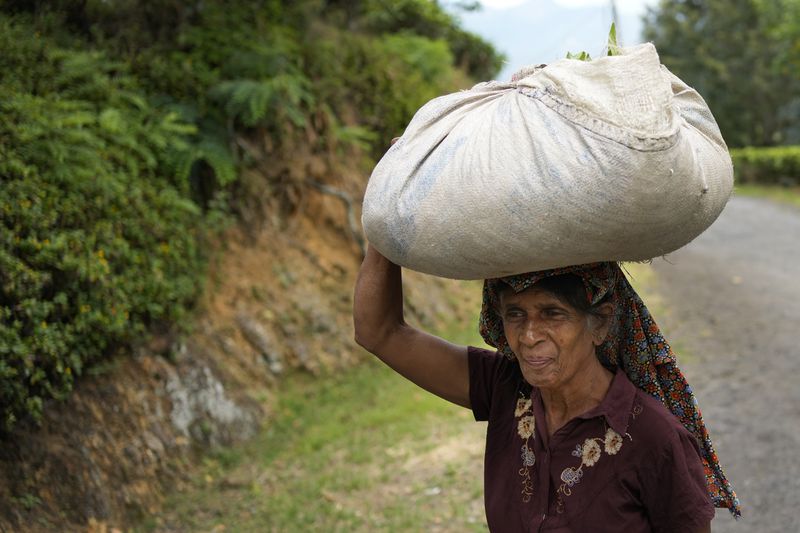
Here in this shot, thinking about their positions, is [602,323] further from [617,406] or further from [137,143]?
[137,143]

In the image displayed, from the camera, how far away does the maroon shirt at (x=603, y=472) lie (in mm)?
1766

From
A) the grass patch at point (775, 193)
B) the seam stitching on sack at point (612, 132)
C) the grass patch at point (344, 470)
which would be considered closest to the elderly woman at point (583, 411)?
the seam stitching on sack at point (612, 132)

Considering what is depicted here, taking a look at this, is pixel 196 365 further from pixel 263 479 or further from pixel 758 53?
pixel 758 53

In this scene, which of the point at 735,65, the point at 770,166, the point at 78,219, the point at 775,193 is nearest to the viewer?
the point at 78,219

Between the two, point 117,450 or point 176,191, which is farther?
point 176,191

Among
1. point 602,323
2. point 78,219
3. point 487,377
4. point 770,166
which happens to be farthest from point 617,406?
point 770,166

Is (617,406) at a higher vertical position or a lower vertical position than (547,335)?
lower

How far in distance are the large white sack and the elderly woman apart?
24 centimetres

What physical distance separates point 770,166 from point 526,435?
964 inches

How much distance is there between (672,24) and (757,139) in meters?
6.13

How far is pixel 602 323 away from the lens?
1925 millimetres

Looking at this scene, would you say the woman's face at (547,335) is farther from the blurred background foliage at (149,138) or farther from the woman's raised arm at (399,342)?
the blurred background foliage at (149,138)

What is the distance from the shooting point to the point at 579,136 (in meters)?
1.47

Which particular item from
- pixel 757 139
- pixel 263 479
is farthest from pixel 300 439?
pixel 757 139
